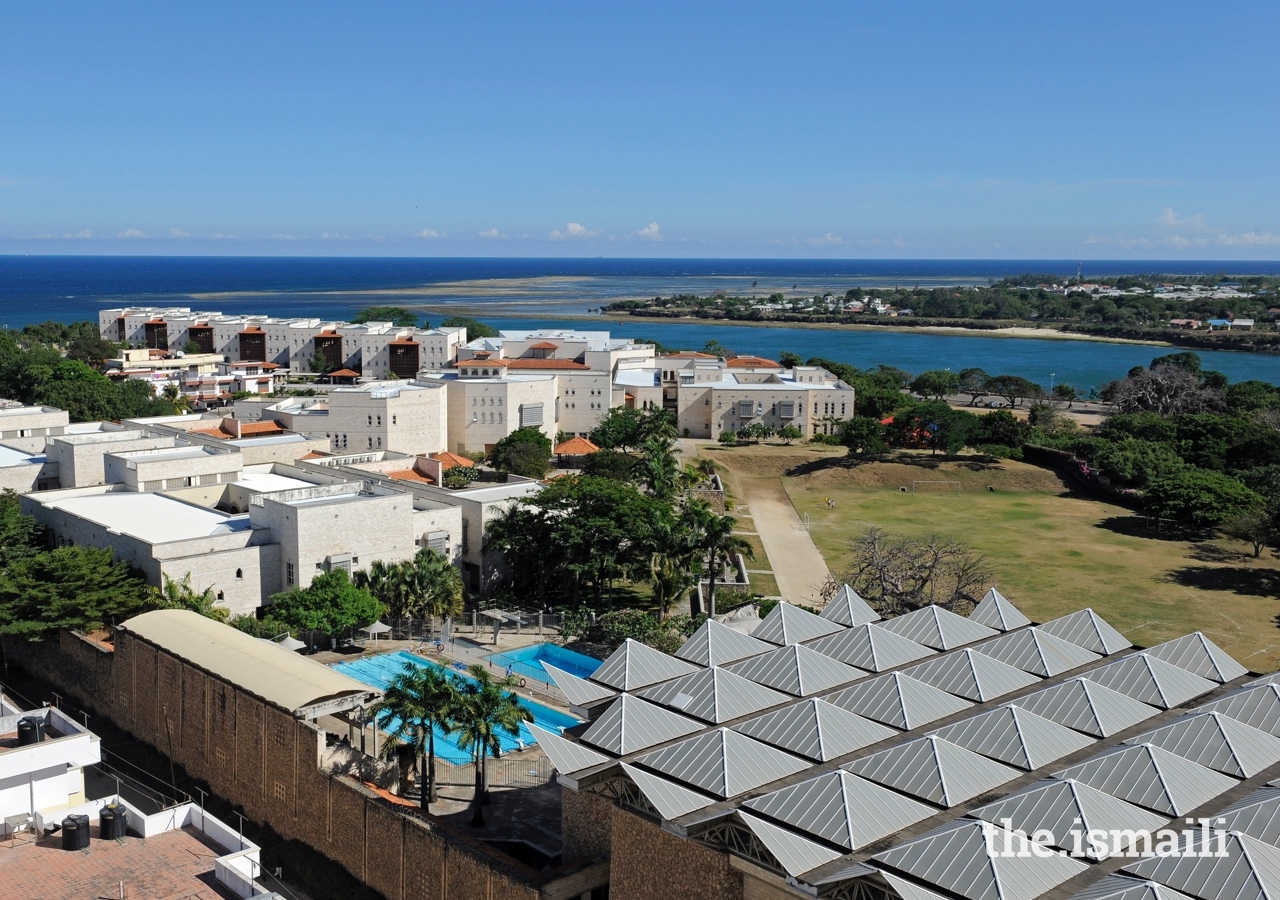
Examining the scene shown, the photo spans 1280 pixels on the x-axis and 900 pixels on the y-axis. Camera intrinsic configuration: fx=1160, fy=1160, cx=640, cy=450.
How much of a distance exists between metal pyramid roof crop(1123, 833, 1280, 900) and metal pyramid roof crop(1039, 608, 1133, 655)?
34.0 feet

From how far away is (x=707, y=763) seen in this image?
18.2 meters

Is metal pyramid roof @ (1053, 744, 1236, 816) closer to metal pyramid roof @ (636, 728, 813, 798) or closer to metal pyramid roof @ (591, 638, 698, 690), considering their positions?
metal pyramid roof @ (636, 728, 813, 798)

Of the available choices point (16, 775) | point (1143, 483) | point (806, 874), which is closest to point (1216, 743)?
point (806, 874)

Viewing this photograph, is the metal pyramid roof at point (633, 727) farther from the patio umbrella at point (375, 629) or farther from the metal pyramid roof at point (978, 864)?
the patio umbrella at point (375, 629)

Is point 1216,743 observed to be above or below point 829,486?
above

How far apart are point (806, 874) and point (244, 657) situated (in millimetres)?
14861

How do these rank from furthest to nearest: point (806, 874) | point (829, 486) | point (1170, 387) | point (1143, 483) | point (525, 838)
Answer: point (1170, 387) < point (829, 486) < point (1143, 483) < point (525, 838) < point (806, 874)

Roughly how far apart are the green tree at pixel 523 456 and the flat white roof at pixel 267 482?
14.5 m

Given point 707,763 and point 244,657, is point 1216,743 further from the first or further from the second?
point 244,657

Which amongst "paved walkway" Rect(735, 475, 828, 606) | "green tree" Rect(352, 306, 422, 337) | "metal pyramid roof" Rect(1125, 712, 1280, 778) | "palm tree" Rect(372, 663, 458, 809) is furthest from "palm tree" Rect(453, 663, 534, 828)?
"green tree" Rect(352, 306, 422, 337)

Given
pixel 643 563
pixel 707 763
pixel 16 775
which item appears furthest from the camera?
pixel 643 563

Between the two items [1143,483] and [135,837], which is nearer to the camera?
[135,837]

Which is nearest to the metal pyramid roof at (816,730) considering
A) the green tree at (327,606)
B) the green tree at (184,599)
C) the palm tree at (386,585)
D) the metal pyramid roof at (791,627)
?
the metal pyramid roof at (791,627)

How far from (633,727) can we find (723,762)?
2151 mm
